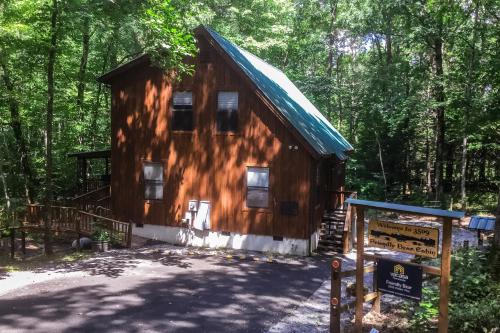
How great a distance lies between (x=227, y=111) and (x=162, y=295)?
746 cm

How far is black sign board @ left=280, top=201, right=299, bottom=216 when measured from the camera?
14.1m

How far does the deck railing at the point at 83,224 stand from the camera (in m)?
14.8

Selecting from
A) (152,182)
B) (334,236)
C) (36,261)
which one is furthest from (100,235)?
(334,236)

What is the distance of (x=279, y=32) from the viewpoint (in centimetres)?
3058

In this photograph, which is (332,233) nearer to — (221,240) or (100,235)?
(221,240)

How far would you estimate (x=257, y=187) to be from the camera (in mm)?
14625

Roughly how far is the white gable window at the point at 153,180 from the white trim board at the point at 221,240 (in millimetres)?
1161

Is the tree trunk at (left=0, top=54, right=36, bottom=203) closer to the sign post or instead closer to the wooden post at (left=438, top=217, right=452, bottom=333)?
the sign post

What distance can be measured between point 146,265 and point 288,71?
23.1 metres

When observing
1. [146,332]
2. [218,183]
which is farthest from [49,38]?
[146,332]

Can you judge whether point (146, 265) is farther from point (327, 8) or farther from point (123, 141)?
point (327, 8)

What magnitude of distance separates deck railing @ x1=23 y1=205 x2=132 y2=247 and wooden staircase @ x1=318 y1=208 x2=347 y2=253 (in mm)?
6929

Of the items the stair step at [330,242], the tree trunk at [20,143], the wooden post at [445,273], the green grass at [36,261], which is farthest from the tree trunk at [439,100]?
the tree trunk at [20,143]

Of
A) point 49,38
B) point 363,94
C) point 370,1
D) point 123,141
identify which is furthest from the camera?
point 363,94
